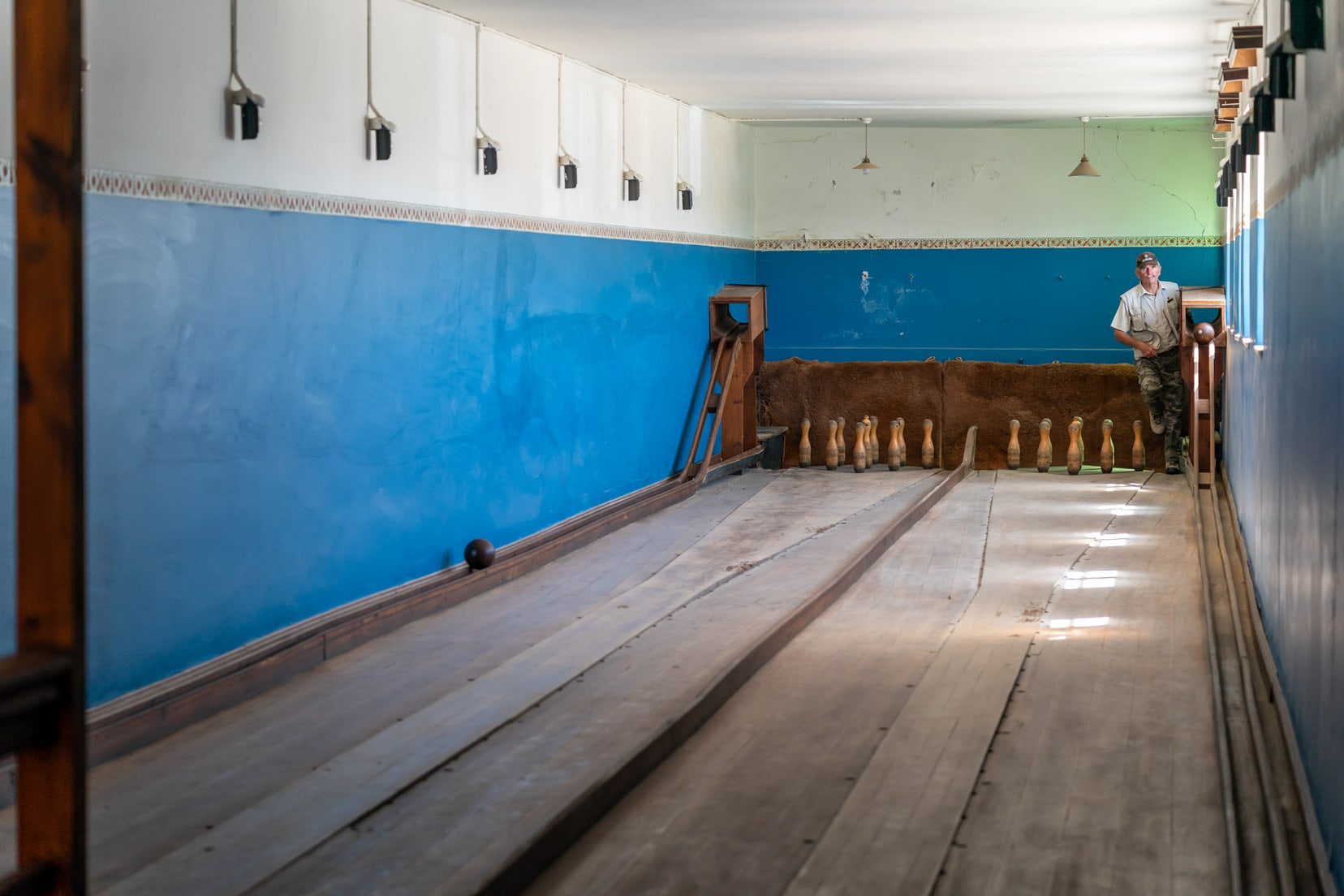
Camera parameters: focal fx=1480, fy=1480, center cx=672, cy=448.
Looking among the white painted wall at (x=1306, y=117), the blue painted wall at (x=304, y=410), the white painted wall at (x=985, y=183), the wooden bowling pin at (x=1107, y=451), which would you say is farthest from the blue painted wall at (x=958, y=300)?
the white painted wall at (x=1306, y=117)

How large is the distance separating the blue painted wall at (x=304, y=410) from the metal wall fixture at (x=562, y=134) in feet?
0.96

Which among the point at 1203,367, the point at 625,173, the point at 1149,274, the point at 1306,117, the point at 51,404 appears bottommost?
the point at 51,404

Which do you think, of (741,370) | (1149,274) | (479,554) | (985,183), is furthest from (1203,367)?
(479,554)

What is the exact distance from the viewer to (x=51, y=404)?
4.75 ft

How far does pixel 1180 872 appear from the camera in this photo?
Answer: 9.64 ft

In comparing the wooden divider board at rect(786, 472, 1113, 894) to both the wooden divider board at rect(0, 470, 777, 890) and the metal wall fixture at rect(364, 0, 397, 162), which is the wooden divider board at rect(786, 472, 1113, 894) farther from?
the metal wall fixture at rect(364, 0, 397, 162)

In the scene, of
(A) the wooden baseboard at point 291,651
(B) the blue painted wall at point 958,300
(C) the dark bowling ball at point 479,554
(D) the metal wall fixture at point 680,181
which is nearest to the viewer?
(A) the wooden baseboard at point 291,651

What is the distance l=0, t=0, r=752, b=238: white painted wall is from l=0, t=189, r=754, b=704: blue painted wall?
0.53ft

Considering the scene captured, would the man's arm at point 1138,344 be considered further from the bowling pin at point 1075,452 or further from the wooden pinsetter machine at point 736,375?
the wooden pinsetter machine at point 736,375

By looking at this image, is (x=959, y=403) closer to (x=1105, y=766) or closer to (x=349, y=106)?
(x=349, y=106)

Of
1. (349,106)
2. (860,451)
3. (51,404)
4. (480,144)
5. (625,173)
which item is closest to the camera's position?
(51,404)

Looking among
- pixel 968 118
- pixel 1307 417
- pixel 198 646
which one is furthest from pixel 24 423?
pixel 968 118

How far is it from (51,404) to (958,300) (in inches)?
415

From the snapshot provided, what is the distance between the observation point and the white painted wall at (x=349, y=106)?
3920 millimetres
